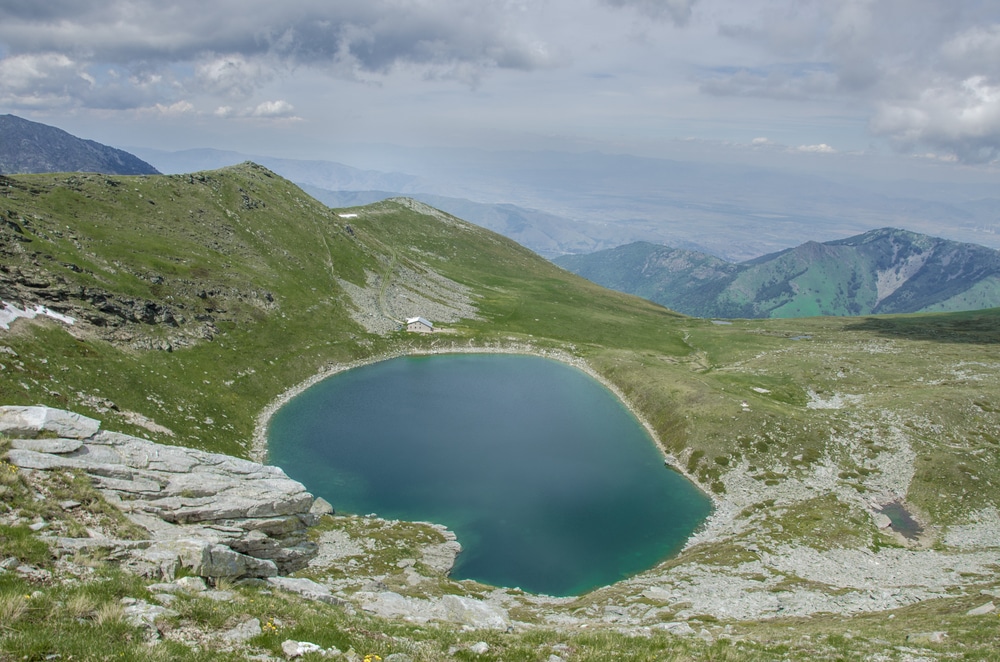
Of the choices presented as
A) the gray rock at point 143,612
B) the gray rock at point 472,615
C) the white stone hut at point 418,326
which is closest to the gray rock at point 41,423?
the gray rock at point 143,612

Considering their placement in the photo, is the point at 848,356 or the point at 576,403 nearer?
the point at 576,403

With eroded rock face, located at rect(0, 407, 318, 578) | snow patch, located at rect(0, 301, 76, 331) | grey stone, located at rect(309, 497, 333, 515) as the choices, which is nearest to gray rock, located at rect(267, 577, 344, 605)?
eroded rock face, located at rect(0, 407, 318, 578)

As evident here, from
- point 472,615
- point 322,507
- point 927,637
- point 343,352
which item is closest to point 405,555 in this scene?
point 322,507

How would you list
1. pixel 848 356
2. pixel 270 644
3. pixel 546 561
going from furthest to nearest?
pixel 848 356 → pixel 546 561 → pixel 270 644

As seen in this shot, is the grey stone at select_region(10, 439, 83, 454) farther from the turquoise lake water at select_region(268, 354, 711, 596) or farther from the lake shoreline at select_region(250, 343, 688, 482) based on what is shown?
the lake shoreline at select_region(250, 343, 688, 482)

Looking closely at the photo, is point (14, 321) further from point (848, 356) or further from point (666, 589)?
point (848, 356)

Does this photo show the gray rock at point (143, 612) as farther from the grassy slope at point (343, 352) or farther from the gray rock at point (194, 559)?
the grassy slope at point (343, 352)

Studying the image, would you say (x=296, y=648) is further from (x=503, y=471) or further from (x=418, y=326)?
(x=418, y=326)

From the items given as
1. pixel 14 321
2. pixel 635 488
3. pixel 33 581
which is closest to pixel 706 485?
pixel 635 488
